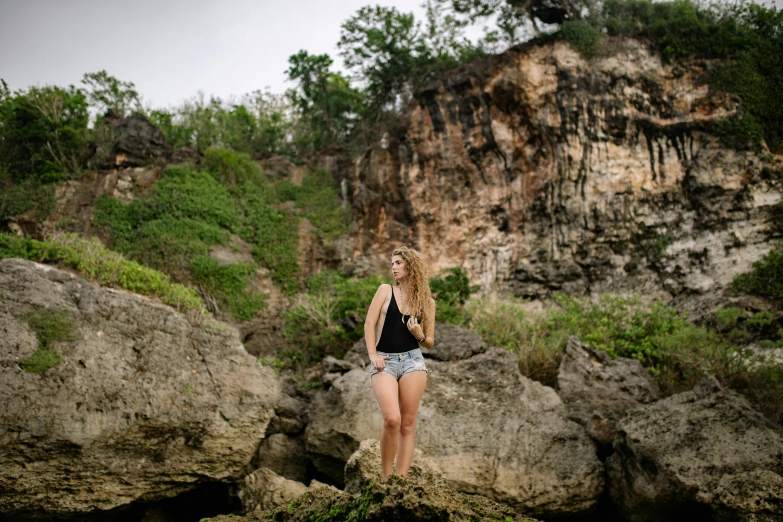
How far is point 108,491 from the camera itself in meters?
6.62

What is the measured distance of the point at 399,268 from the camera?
4953 millimetres

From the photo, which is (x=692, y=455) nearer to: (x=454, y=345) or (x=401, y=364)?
(x=401, y=364)

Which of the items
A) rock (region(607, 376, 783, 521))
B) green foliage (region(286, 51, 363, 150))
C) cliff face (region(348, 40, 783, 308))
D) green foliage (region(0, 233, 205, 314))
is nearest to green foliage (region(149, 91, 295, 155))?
green foliage (region(286, 51, 363, 150))

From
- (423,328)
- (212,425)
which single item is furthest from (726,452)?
(212,425)

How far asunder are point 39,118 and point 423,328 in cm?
1967

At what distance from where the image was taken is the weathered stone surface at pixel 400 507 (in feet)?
10.5

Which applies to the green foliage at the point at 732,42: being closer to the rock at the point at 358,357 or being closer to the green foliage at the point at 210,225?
the rock at the point at 358,357

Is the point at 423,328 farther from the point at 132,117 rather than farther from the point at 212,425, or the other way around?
the point at 132,117

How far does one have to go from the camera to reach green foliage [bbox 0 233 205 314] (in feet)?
27.4

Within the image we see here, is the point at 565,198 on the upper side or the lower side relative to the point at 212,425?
upper

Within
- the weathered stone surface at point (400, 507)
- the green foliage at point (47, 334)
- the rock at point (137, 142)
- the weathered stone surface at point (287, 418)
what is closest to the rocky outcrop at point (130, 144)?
the rock at point (137, 142)

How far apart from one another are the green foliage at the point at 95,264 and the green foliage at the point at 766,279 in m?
12.8

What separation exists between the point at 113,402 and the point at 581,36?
1754 cm

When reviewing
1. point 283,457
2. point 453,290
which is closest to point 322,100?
point 453,290
